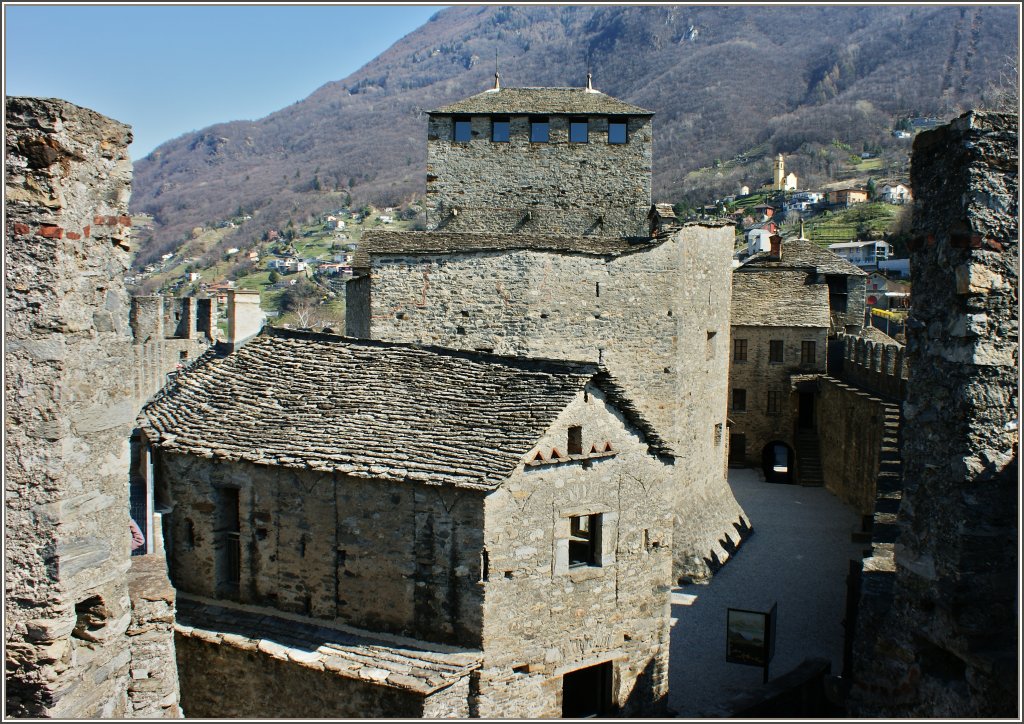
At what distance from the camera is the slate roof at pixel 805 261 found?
113 feet

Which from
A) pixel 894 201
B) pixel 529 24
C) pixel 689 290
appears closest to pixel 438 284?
pixel 689 290

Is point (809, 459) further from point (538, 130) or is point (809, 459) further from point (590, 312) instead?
point (590, 312)

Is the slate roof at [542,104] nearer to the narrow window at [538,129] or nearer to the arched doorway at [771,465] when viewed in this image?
the narrow window at [538,129]

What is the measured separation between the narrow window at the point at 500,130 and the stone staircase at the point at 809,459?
1584 cm

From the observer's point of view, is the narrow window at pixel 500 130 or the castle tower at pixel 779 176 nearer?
the narrow window at pixel 500 130

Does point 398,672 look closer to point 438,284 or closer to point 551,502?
point 551,502

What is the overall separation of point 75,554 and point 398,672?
516cm

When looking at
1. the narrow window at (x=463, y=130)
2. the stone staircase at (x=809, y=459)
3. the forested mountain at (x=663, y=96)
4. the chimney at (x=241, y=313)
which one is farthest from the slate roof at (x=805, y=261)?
the forested mountain at (x=663, y=96)

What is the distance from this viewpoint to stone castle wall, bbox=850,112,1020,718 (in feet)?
22.4

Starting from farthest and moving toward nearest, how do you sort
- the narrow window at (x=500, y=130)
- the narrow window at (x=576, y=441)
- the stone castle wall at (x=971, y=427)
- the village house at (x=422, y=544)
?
the narrow window at (x=500, y=130), the narrow window at (x=576, y=441), the village house at (x=422, y=544), the stone castle wall at (x=971, y=427)

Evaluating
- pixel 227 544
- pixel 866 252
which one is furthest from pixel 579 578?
pixel 866 252

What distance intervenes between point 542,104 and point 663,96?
110m

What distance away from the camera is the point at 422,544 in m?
12.1

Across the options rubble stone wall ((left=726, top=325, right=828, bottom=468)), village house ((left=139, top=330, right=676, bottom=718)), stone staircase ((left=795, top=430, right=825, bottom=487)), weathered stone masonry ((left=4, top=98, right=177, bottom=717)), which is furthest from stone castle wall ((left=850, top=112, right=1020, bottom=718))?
rubble stone wall ((left=726, top=325, right=828, bottom=468))
